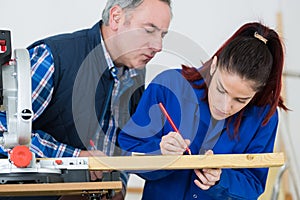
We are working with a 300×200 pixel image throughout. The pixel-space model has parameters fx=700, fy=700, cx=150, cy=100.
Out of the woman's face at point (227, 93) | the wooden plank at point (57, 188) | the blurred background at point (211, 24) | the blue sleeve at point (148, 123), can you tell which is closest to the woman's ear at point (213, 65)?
the woman's face at point (227, 93)

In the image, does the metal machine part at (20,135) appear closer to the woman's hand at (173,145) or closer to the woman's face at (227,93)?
the woman's hand at (173,145)

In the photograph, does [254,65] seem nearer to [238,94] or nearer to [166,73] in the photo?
[238,94]

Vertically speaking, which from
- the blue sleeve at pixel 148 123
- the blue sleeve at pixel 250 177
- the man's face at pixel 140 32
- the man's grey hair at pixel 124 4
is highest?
the man's grey hair at pixel 124 4

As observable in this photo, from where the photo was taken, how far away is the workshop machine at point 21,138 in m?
1.54

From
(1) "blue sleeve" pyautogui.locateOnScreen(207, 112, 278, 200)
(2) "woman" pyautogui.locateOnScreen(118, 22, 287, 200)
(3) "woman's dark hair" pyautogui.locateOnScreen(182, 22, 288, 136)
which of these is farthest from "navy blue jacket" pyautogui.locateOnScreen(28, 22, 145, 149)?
(1) "blue sleeve" pyautogui.locateOnScreen(207, 112, 278, 200)

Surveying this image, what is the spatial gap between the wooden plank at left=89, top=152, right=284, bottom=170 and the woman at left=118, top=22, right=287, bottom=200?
0.48 feet

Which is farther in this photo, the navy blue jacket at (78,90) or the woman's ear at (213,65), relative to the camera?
the navy blue jacket at (78,90)

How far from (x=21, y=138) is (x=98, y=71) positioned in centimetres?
55

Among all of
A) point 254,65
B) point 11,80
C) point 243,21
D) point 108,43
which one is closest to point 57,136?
point 108,43

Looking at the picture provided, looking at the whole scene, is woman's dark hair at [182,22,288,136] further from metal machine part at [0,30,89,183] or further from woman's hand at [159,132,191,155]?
metal machine part at [0,30,89,183]

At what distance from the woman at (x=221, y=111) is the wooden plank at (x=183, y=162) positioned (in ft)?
0.48

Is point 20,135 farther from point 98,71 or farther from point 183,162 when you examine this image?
point 98,71

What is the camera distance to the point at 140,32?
2018 millimetres

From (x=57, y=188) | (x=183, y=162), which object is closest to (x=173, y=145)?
(x=183, y=162)
